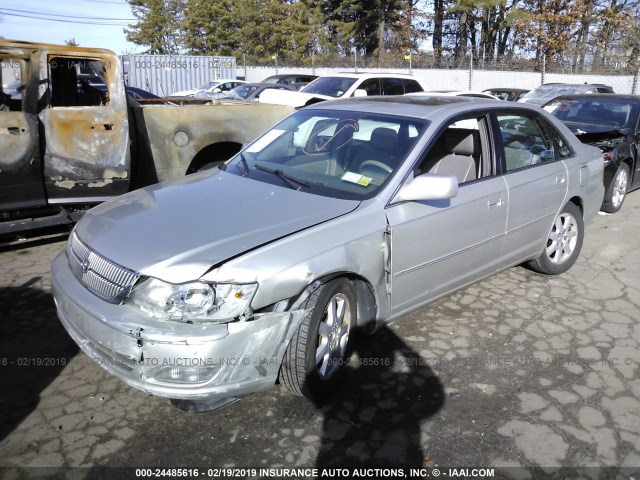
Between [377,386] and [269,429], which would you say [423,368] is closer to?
[377,386]

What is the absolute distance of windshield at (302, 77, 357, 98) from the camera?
11398 mm

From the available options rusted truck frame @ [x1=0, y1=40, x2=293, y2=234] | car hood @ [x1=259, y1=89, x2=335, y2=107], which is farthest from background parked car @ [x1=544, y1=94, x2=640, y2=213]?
rusted truck frame @ [x1=0, y1=40, x2=293, y2=234]

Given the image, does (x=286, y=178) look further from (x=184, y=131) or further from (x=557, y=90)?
(x=557, y=90)

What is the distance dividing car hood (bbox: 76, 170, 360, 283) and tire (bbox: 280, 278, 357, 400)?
16.4 inches

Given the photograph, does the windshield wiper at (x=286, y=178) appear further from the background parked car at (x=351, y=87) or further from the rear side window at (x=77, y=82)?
the background parked car at (x=351, y=87)

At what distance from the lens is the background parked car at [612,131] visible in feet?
24.3

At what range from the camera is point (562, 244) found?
509 cm

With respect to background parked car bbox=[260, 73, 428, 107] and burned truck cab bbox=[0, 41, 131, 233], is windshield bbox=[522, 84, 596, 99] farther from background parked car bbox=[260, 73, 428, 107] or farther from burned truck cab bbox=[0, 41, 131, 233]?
burned truck cab bbox=[0, 41, 131, 233]

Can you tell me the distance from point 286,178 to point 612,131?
6013 mm

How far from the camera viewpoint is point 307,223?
2.99 m

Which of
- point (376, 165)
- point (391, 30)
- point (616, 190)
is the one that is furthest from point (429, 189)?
point (391, 30)

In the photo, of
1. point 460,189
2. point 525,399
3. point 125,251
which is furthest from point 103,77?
point 525,399

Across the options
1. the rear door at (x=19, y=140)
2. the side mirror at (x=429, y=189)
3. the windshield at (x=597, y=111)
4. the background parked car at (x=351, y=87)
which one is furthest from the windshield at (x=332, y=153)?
the background parked car at (x=351, y=87)

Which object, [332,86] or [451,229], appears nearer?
[451,229]
